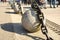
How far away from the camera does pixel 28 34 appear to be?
334 inches

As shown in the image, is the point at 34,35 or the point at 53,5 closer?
the point at 34,35

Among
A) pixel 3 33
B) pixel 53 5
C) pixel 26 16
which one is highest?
pixel 26 16

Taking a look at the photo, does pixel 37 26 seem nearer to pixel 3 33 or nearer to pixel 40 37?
pixel 40 37

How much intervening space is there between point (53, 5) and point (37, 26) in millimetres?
19418

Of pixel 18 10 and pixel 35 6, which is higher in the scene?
pixel 35 6

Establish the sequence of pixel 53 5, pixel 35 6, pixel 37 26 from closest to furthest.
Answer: pixel 35 6 → pixel 37 26 → pixel 53 5

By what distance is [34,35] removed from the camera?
8.30 m

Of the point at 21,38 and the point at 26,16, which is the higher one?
the point at 26,16

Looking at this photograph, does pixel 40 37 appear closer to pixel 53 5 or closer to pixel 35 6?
pixel 35 6

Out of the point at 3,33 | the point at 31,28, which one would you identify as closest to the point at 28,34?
the point at 31,28

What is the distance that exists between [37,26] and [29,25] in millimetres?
308

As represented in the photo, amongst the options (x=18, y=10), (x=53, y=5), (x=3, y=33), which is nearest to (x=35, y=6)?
(x=3, y=33)

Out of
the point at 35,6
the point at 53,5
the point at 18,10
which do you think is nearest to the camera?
the point at 35,6

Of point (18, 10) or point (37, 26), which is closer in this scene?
point (37, 26)
